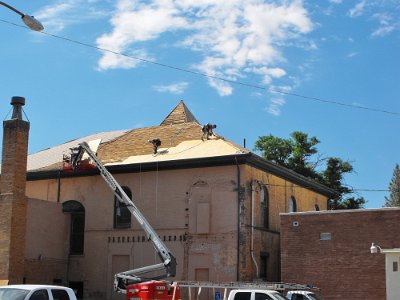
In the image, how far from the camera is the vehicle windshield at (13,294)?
13493 mm

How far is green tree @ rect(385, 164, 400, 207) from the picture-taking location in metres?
88.6

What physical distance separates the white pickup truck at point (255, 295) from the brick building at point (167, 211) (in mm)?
9103

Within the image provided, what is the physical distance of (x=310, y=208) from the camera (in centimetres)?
3803

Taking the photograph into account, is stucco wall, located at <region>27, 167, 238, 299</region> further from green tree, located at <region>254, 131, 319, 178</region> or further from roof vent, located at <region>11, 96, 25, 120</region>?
green tree, located at <region>254, 131, 319, 178</region>

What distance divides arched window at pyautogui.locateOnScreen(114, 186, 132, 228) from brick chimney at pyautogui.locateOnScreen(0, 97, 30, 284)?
16.2ft

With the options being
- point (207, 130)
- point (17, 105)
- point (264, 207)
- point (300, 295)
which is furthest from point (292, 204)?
point (17, 105)

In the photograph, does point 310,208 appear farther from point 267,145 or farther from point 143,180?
point 267,145

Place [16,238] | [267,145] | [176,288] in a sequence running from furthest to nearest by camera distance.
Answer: [267,145] → [16,238] → [176,288]

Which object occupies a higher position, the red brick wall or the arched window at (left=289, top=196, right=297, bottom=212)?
the arched window at (left=289, top=196, right=297, bottom=212)

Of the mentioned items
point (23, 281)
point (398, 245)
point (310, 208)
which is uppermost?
point (310, 208)

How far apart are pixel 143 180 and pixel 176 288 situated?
453 inches

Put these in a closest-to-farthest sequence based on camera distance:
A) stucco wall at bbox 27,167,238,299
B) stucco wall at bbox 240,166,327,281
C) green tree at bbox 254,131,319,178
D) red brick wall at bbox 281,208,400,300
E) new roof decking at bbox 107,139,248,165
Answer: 1. red brick wall at bbox 281,208,400,300
2. stucco wall at bbox 240,166,327,281
3. stucco wall at bbox 27,167,238,299
4. new roof decking at bbox 107,139,248,165
5. green tree at bbox 254,131,319,178

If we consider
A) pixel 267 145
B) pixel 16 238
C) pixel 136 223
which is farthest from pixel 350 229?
pixel 267 145

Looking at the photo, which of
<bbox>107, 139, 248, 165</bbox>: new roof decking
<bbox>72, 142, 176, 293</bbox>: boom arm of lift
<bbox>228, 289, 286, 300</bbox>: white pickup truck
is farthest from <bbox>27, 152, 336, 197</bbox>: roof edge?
<bbox>228, 289, 286, 300</bbox>: white pickup truck
